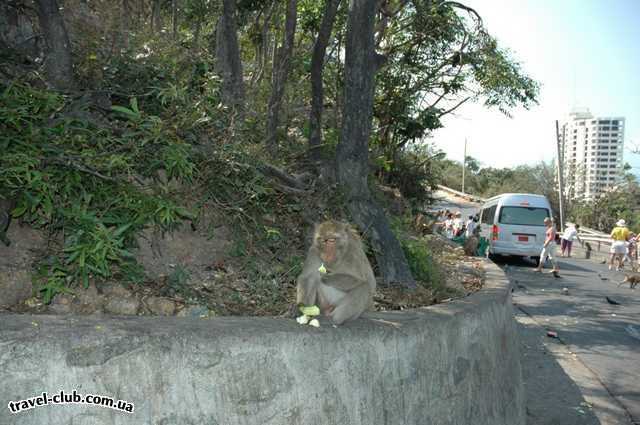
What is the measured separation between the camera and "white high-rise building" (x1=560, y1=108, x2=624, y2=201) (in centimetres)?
4638

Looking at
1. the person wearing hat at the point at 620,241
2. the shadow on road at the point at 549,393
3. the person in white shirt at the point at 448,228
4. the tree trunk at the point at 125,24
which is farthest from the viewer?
the person in white shirt at the point at 448,228

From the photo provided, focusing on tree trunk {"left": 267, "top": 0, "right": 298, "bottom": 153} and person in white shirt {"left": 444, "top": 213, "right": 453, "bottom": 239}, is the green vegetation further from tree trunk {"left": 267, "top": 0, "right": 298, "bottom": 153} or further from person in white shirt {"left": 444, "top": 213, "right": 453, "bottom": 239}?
person in white shirt {"left": 444, "top": 213, "right": 453, "bottom": 239}

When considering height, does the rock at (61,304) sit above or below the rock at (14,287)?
below

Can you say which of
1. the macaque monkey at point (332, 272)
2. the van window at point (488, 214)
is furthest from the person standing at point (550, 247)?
the macaque monkey at point (332, 272)

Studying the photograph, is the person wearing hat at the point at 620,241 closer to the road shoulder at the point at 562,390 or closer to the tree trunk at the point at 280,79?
the road shoulder at the point at 562,390

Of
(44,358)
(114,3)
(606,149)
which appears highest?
(606,149)

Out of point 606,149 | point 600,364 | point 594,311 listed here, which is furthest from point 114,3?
point 606,149

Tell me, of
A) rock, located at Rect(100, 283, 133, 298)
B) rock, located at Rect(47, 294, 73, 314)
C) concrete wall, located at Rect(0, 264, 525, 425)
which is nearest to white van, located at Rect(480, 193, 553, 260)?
concrete wall, located at Rect(0, 264, 525, 425)

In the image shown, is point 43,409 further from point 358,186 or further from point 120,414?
point 358,186

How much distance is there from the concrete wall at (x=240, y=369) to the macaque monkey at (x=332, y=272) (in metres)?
0.32

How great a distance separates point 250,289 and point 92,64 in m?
2.79

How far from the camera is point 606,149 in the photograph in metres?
67.8

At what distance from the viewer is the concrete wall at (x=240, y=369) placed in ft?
7.72

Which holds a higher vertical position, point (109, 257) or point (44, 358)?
point (109, 257)
